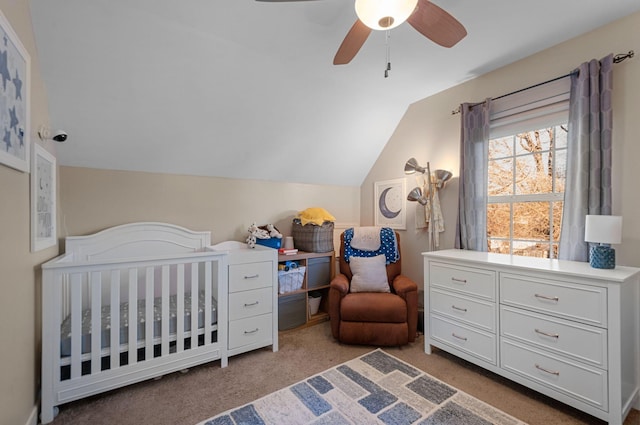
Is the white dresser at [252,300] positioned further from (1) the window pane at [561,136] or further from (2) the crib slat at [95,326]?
(1) the window pane at [561,136]

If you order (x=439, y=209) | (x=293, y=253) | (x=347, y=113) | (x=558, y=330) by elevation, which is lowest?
(x=558, y=330)

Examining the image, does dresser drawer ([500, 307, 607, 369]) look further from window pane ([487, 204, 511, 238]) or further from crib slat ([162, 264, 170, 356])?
crib slat ([162, 264, 170, 356])

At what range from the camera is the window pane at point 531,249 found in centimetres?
229

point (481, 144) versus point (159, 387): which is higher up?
point (481, 144)

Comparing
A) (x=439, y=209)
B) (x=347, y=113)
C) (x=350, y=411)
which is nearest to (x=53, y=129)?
(x=347, y=113)

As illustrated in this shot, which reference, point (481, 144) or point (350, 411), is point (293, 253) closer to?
point (350, 411)

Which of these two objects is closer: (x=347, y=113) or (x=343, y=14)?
(x=343, y=14)

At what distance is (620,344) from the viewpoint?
1467 mm

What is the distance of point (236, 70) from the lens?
2.16 m

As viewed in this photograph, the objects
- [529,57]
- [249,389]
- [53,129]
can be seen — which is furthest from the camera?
[529,57]

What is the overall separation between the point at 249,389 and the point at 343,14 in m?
2.52

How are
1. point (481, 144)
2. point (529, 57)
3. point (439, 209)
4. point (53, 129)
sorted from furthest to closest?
point (439, 209) < point (481, 144) < point (529, 57) < point (53, 129)

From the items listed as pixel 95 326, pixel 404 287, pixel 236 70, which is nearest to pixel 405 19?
pixel 236 70

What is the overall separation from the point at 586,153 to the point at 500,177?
72cm
